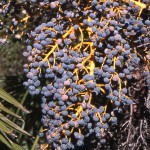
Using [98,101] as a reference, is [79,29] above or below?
above

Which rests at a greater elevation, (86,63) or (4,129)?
(86,63)

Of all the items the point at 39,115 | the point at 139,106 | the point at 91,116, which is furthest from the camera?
the point at 39,115

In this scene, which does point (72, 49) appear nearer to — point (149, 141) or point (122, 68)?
point (122, 68)

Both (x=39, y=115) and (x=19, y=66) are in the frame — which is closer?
(x=39, y=115)

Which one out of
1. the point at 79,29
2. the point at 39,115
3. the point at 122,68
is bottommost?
the point at 39,115

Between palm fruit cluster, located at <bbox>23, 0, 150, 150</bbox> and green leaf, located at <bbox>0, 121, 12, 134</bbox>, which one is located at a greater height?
palm fruit cluster, located at <bbox>23, 0, 150, 150</bbox>

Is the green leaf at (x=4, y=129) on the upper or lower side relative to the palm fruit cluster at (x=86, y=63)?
lower

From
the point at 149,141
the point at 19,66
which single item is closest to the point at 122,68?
the point at 149,141

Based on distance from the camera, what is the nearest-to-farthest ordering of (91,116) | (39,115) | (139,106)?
1. (91,116)
2. (139,106)
3. (39,115)
